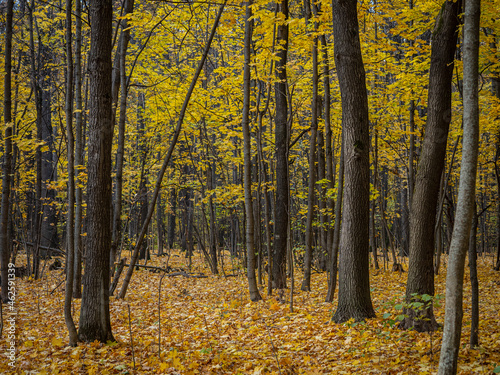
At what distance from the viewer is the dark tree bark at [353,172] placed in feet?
18.4

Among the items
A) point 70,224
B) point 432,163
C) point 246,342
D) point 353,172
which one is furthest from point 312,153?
point 70,224

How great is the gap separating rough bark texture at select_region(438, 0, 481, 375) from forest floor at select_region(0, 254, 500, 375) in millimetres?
792

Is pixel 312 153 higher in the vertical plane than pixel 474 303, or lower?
higher

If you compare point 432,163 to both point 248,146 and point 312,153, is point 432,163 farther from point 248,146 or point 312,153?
point 248,146

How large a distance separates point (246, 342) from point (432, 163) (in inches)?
147

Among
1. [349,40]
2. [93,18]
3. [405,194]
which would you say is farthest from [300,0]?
[405,194]

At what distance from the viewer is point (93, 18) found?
16.9ft

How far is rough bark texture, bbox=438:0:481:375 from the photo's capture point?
8.95 feet

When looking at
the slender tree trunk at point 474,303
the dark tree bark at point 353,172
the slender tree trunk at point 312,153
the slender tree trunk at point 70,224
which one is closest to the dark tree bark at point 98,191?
the slender tree trunk at point 70,224

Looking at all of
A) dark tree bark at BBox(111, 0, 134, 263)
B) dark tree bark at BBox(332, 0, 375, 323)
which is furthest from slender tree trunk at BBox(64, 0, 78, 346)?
dark tree bark at BBox(332, 0, 375, 323)

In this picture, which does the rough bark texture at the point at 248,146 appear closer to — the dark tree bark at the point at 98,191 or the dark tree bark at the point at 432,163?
the dark tree bark at the point at 98,191

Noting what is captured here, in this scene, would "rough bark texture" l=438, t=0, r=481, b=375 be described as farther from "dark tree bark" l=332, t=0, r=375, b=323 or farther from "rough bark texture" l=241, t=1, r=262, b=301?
"rough bark texture" l=241, t=1, r=262, b=301

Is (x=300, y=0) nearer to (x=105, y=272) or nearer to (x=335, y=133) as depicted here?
(x=335, y=133)

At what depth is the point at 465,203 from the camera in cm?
274
